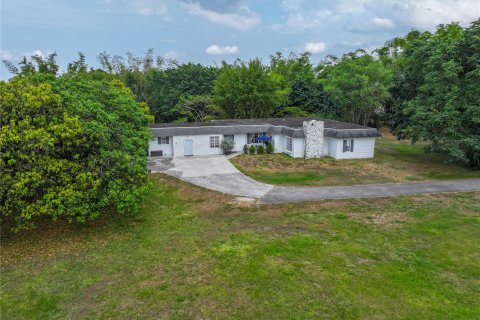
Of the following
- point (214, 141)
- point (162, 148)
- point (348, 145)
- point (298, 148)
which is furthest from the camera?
point (214, 141)

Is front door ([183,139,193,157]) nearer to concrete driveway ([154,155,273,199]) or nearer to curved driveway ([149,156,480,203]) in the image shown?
concrete driveway ([154,155,273,199])

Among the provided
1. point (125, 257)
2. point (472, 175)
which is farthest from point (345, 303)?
point (472, 175)

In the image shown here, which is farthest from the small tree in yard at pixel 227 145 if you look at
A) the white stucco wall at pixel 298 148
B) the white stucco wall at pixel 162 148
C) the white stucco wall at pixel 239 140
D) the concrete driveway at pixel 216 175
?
the white stucco wall at pixel 298 148

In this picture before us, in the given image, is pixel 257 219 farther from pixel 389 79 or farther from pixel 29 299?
pixel 389 79

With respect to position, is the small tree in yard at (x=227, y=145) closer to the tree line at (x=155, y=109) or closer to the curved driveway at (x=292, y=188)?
the curved driveway at (x=292, y=188)

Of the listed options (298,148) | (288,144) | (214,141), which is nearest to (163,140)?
(214,141)

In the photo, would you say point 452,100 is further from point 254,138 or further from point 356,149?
point 254,138
